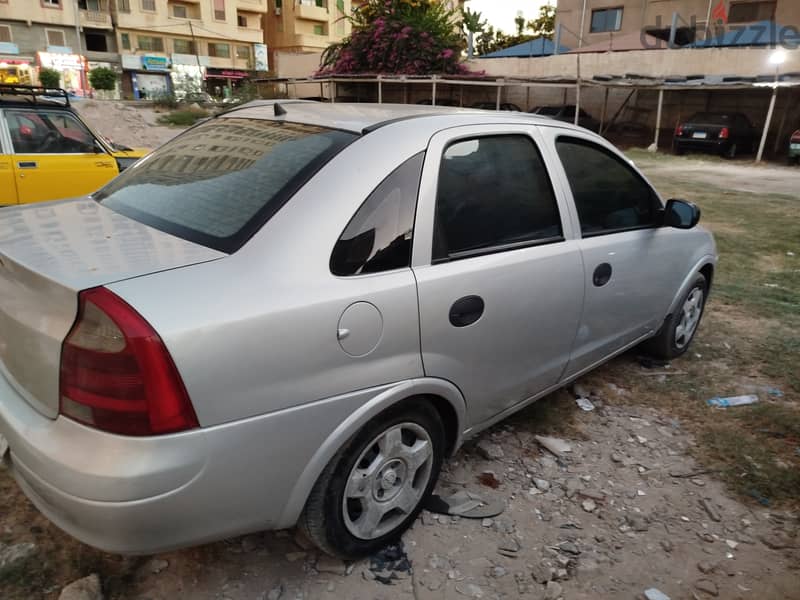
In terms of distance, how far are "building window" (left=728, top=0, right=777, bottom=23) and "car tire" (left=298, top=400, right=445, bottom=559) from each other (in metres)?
32.0

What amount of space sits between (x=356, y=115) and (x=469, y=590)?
1.91m

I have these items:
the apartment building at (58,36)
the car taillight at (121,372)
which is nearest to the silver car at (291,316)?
the car taillight at (121,372)

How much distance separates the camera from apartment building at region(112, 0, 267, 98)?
142ft

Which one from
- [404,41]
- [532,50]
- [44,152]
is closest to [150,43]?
[404,41]

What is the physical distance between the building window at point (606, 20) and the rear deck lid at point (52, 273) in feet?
112

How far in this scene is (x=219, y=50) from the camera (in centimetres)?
4719

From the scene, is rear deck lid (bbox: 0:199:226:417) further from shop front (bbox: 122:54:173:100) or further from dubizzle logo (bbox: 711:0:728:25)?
shop front (bbox: 122:54:173:100)

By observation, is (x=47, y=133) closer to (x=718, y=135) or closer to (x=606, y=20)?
(x=718, y=135)

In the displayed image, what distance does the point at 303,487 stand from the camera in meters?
1.88

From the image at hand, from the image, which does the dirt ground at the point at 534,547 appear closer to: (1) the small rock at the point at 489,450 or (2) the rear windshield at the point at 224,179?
(1) the small rock at the point at 489,450

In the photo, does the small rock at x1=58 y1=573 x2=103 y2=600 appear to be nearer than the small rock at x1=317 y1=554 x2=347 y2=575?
Yes

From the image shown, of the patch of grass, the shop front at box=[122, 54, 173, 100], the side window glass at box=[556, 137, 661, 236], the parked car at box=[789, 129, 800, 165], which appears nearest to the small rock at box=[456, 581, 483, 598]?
the side window glass at box=[556, 137, 661, 236]

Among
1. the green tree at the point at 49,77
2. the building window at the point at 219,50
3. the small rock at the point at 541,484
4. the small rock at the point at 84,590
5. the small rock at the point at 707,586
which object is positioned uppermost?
the building window at the point at 219,50

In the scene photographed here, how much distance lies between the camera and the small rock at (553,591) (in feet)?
7.02
